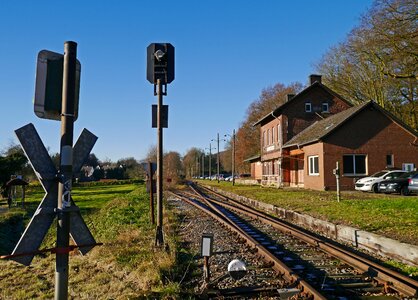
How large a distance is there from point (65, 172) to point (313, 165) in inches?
1109

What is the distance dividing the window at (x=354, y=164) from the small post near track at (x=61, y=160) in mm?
26977

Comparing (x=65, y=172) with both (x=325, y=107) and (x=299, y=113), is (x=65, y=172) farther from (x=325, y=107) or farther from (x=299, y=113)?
(x=325, y=107)

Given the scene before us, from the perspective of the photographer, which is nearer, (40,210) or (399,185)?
(40,210)

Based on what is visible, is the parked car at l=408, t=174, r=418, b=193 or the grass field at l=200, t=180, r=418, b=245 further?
the parked car at l=408, t=174, r=418, b=193

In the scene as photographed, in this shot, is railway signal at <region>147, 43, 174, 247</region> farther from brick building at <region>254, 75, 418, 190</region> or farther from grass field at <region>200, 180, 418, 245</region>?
brick building at <region>254, 75, 418, 190</region>

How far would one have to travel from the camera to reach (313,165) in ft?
98.3

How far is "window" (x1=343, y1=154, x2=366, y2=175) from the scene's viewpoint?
2814 centimetres

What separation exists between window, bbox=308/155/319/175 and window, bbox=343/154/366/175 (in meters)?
1.95

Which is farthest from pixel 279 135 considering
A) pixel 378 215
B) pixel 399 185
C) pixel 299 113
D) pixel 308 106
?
pixel 378 215

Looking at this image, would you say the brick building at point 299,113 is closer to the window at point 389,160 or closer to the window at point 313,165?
the window at point 313,165

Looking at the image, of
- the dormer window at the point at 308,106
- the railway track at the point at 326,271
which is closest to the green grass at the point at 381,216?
the railway track at the point at 326,271

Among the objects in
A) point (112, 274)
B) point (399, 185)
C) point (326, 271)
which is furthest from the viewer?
point (399, 185)

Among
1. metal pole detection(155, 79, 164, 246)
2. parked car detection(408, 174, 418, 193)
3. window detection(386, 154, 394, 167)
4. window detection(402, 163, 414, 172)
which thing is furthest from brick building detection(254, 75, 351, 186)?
metal pole detection(155, 79, 164, 246)

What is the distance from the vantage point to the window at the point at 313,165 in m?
29.1
